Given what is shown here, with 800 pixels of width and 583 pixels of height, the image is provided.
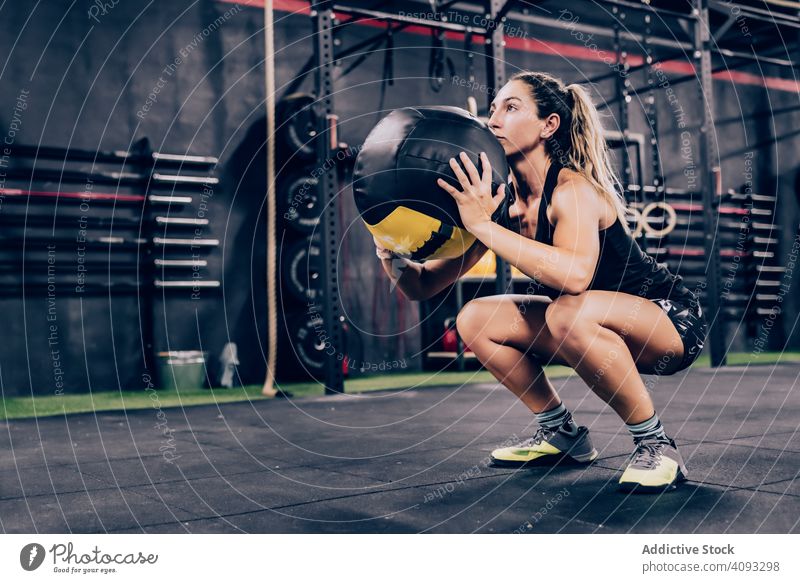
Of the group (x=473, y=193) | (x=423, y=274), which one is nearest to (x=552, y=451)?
(x=423, y=274)

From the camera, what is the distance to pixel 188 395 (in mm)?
4875

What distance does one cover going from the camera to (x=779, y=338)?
27.3ft

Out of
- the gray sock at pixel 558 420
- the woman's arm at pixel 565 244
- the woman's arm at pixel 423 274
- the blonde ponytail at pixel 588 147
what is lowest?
the gray sock at pixel 558 420

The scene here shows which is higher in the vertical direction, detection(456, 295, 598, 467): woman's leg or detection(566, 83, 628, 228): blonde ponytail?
detection(566, 83, 628, 228): blonde ponytail

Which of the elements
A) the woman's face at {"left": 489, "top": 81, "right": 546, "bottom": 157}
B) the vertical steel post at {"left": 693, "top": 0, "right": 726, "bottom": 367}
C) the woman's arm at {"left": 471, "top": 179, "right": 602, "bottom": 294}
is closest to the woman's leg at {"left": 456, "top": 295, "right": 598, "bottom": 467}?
the woman's arm at {"left": 471, "top": 179, "right": 602, "bottom": 294}

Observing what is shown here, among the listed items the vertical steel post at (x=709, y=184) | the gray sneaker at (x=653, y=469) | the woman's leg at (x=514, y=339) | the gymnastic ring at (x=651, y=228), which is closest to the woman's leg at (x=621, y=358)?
the gray sneaker at (x=653, y=469)

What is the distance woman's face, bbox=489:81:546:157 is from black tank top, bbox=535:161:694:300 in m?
0.09

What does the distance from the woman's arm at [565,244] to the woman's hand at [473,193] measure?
2cm

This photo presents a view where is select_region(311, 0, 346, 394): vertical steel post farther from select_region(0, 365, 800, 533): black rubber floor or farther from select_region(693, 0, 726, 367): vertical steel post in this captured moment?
select_region(693, 0, 726, 367): vertical steel post

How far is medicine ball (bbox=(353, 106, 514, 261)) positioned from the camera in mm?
1855

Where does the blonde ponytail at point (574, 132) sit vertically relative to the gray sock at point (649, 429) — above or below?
above

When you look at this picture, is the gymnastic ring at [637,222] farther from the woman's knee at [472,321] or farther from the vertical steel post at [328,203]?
the woman's knee at [472,321]

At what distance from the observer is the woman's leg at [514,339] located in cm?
221

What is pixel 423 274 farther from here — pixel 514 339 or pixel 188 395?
pixel 188 395
